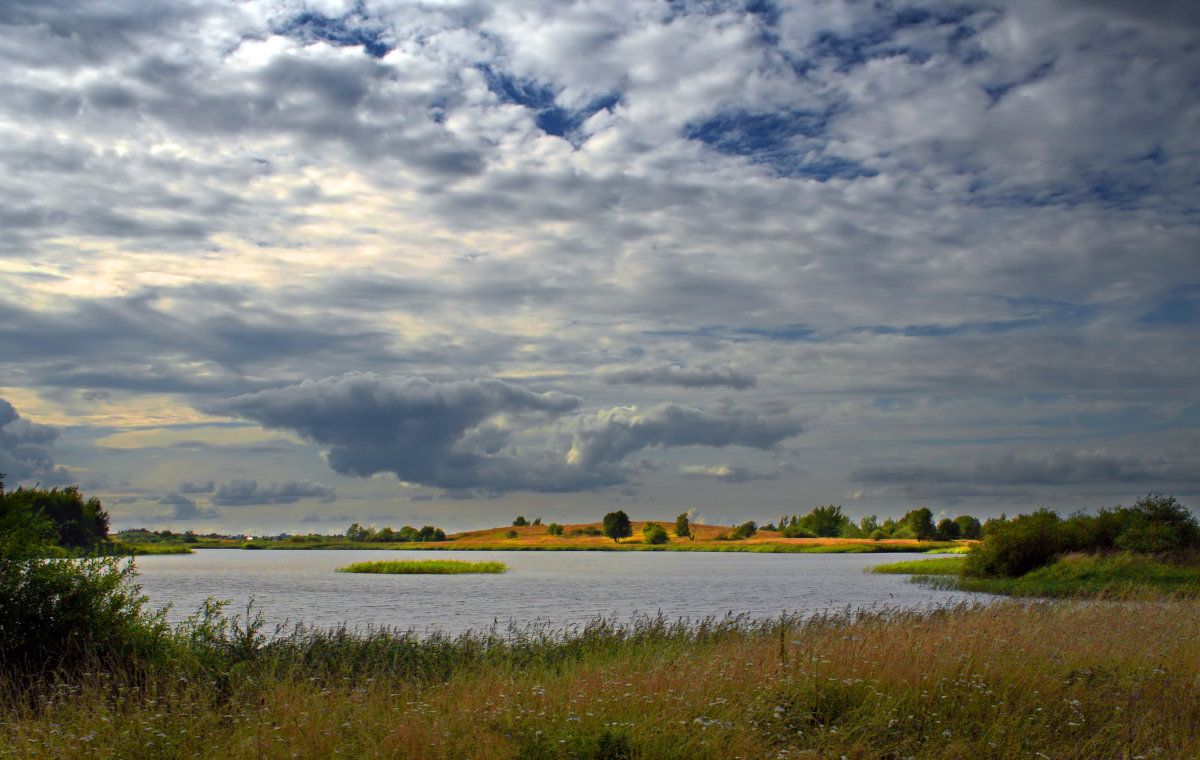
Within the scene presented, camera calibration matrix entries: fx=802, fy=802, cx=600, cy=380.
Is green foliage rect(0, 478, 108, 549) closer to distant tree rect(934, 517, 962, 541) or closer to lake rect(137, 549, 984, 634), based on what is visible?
lake rect(137, 549, 984, 634)

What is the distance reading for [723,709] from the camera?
1054cm

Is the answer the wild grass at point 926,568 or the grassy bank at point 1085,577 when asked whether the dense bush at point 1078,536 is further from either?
the wild grass at point 926,568

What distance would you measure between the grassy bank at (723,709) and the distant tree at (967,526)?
189573mm

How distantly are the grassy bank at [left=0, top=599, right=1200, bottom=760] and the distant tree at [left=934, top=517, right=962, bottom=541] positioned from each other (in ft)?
595

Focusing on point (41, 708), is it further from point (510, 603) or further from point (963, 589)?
point (963, 589)

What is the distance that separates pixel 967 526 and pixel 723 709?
202 meters

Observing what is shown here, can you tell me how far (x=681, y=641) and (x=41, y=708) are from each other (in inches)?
514

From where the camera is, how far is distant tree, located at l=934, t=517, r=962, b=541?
181250mm

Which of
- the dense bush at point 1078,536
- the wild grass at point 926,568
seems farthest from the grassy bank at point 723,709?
the wild grass at point 926,568

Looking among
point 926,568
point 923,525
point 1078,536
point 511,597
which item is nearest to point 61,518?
point 511,597

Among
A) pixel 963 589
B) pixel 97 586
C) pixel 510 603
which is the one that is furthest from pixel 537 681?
pixel 963 589

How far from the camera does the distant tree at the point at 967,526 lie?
187375 millimetres

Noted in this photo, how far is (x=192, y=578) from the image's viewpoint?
77.6m

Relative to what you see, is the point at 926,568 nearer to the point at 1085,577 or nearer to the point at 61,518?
the point at 1085,577
